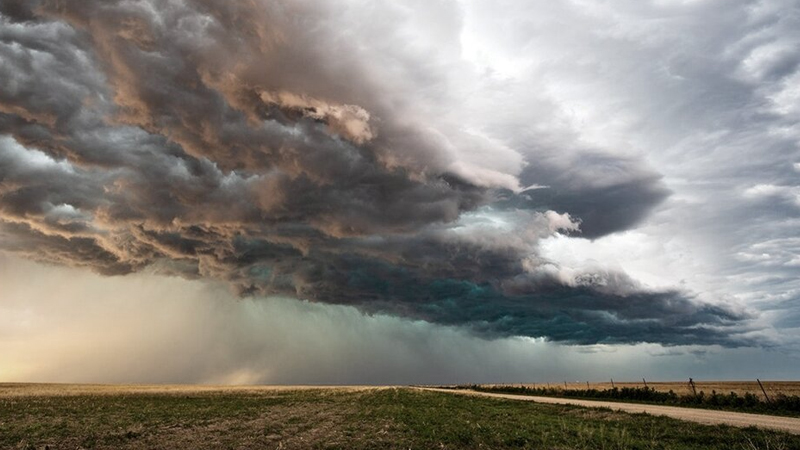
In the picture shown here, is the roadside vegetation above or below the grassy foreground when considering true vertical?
above

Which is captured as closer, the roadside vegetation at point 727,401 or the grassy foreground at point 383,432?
the grassy foreground at point 383,432

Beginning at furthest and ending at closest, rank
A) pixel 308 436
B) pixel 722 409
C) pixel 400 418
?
pixel 722 409 → pixel 400 418 → pixel 308 436

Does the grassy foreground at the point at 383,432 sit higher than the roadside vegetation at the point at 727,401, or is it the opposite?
the roadside vegetation at the point at 727,401

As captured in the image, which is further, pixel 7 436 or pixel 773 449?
pixel 7 436

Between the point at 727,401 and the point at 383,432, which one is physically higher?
the point at 727,401

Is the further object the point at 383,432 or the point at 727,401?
the point at 727,401

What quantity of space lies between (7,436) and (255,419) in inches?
620

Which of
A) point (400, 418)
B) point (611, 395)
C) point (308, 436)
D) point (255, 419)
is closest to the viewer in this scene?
point (308, 436)

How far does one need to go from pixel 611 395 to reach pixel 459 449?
50683 millimetres

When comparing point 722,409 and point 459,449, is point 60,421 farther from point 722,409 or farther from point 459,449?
point 722,409

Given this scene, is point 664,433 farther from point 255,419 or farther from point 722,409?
point 255,419

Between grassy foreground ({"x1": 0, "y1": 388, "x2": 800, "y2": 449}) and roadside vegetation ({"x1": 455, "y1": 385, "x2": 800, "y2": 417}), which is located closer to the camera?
grassy foreground ({"x1": 0, "y1": 388, "x2": 800, "y2": 449})

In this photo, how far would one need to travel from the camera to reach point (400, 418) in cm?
3541

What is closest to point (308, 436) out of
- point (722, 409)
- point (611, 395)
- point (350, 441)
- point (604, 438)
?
point (350, 441)
